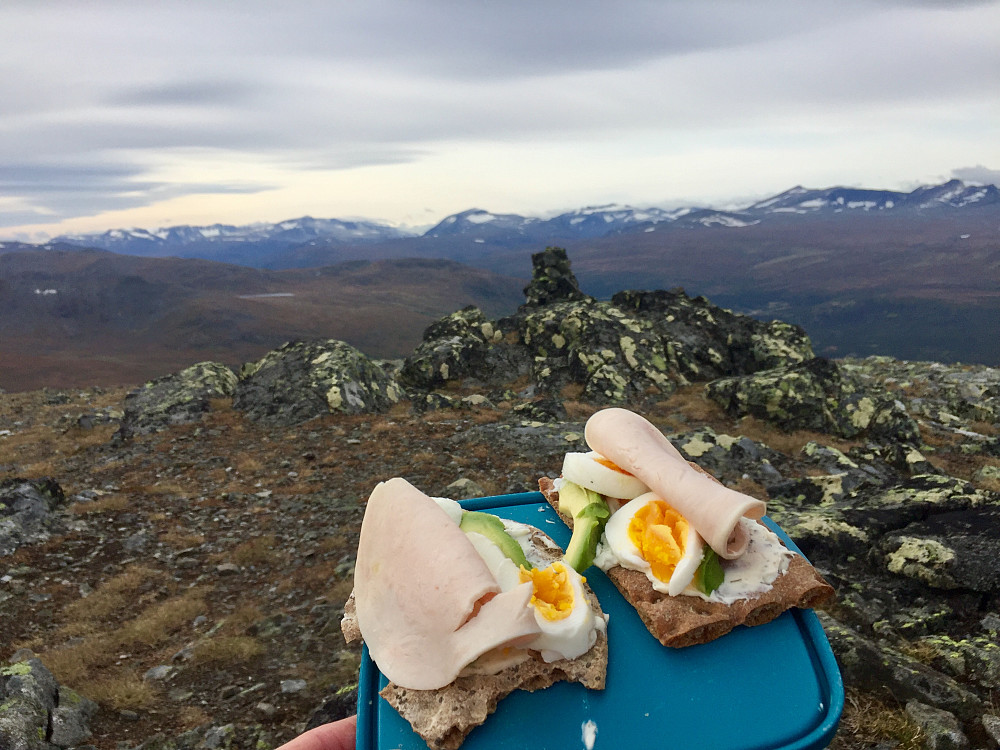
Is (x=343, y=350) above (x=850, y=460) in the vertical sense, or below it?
above

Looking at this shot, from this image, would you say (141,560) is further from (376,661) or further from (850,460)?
(850,460)

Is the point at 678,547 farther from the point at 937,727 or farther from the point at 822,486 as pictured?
the point at 822,486

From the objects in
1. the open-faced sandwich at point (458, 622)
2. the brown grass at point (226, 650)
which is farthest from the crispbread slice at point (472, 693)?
the brown grass at point (226, 650)

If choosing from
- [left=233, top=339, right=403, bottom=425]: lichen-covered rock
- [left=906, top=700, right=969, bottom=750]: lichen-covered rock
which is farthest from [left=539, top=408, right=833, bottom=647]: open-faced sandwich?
[left=233, top=339, right=403, bottom=425]: lichen-covered rock

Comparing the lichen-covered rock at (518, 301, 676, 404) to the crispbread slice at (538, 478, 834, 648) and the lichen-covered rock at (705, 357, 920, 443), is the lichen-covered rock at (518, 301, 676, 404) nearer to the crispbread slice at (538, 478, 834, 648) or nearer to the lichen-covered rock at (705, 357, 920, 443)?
the lichen-covered rock at (705, 357, 920, 443)

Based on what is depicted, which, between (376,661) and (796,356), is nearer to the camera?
(376,661)

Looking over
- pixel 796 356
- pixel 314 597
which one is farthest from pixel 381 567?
pixel 796 356

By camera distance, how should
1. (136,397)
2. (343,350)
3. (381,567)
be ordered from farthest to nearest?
1. (343,350)
2. (136,397)
3. (381,567)

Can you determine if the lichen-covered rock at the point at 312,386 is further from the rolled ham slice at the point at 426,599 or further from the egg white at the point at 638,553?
the egg white at the point at 638,553
